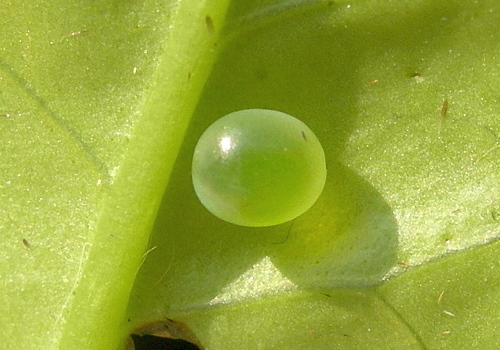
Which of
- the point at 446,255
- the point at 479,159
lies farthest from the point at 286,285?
the point at 479,159

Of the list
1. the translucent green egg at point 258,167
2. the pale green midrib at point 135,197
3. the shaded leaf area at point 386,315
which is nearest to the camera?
the translucent green egg at point 258,167

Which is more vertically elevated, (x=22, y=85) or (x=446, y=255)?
(x=22, y=85)

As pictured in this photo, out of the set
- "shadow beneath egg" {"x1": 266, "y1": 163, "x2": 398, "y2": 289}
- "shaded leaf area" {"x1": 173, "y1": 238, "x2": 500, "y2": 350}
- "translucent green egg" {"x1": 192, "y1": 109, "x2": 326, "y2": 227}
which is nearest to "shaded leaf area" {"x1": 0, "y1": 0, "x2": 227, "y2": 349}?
"translucent green egg" {"x1": 192, "y1": 109, "x2": 326, "y2": 227}

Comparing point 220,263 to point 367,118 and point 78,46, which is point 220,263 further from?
point 78,46

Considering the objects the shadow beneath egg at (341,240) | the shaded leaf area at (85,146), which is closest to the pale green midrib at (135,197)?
the shaded leaf area at (85,146)

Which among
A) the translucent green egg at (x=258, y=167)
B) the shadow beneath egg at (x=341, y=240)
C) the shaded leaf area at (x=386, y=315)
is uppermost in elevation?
the translucent green egg at (x=258, y=167)

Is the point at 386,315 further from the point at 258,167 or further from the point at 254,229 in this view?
the point at 258,167

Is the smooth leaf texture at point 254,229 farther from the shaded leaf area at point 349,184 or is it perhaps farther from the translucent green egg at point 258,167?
the translucent green egg at point 258,167

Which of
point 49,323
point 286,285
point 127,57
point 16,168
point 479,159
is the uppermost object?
point 127,57

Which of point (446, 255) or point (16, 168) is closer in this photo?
point (446, 255)
